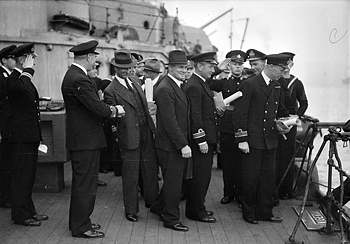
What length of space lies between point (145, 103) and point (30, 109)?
4.20 feet

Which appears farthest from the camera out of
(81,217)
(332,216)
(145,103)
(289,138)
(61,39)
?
(61,39)

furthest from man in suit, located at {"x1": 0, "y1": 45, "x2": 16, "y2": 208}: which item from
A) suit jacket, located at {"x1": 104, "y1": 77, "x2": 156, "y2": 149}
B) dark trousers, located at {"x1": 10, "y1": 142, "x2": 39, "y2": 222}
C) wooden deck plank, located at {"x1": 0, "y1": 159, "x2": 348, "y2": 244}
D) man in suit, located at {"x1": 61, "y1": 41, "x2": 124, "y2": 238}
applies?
suit jacket, located at {"x1": 104, "y1": 77, "x2": 156, "y2": 149}

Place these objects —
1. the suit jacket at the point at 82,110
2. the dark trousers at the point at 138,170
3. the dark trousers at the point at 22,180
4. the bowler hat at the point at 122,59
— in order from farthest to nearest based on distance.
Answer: the dark trousers at the point at 138,170 → the bowler hat at the point at 122,59 → the dark trousers at the point at 22,180 → the suit jacket at the point at 82,110

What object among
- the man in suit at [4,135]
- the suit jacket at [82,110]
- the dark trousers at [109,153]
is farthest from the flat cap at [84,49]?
the dark trousers at [109,153]

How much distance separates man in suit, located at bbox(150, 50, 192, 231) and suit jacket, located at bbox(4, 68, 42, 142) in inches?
51.8

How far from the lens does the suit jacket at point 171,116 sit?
4.38 metres

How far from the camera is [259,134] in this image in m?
4.69

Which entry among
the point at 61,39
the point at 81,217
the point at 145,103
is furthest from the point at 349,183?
the point at 61,39

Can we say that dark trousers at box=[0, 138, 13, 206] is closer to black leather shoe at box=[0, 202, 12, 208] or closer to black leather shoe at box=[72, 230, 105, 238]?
black leather shoe at box=[0, 202, 12, 208]

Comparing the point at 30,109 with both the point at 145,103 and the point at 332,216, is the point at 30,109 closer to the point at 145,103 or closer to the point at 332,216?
the point at 145,103

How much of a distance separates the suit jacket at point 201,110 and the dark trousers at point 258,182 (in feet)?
1.63

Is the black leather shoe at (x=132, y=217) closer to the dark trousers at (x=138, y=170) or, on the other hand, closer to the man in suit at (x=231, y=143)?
the dark trousers at (x=138, y=170)

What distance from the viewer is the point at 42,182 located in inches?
231

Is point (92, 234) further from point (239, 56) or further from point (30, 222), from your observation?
point (239, 56)
